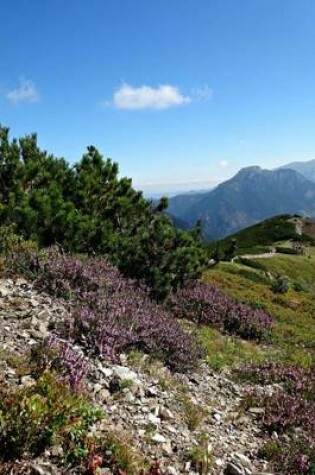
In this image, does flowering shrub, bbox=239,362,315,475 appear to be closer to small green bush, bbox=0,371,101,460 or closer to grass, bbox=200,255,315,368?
grass, bbox=200,255,315,368

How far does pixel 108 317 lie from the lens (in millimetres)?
8898

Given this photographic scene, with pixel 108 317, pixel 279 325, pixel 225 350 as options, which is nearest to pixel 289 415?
pixel 108 317

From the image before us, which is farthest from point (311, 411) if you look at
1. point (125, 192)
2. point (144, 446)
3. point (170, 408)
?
point (125, 192)

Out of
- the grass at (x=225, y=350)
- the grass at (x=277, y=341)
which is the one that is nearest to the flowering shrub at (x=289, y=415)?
the grass at (x=225, y=350)

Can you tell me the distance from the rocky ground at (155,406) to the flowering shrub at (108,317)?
1.12 ft

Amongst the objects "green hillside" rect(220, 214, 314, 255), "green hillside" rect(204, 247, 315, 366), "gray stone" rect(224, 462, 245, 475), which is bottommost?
"green hillside" rect(220, 214, 314, 255)

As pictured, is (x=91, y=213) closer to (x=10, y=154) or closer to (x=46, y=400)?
(x=10, y=154)

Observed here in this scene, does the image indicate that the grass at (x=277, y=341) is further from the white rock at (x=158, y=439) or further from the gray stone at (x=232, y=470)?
the white rock at (x=158, y=439)

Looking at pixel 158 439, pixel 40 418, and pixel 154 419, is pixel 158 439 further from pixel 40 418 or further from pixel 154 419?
pixel 40 418

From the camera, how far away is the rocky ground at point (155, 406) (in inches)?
236

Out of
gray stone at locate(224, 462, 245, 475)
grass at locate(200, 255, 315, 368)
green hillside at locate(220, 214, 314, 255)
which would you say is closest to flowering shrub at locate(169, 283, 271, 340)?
grass at locate(200, 255, 315, 368)

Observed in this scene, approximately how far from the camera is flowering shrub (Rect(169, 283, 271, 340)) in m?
15.7

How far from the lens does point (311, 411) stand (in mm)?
8742

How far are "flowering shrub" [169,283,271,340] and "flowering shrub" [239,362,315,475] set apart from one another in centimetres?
416
